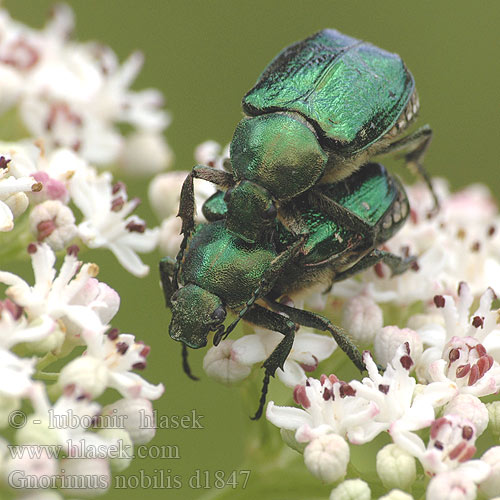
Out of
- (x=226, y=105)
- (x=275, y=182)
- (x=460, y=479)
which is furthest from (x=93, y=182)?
(x=226, y=105)

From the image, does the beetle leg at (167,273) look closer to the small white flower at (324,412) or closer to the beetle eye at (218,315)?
the beetle eye at (218,315)

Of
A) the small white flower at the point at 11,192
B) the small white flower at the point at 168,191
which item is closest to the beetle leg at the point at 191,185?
the small white flower at the point at 11,192

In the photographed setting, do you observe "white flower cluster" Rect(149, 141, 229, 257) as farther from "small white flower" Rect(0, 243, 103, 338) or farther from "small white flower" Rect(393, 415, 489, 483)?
"small white flower" Rect(393, 415, 489, 483)

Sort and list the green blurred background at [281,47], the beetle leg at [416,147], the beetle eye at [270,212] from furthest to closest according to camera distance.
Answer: the green blurred background at [281,47]
the beetle leg at [416,147]
the beetle eye at [270,212]

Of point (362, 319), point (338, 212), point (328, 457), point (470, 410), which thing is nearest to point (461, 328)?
point (362, 319)

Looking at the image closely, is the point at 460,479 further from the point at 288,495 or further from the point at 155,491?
the point at 155,491

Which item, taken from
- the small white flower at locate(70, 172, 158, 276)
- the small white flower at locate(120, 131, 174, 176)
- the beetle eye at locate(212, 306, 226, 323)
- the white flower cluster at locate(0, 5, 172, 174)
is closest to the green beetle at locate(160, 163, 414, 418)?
the beetle eye at locate(212, 306, 226, 323)

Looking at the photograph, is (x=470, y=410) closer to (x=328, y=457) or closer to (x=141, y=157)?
(x=328, y=457)
